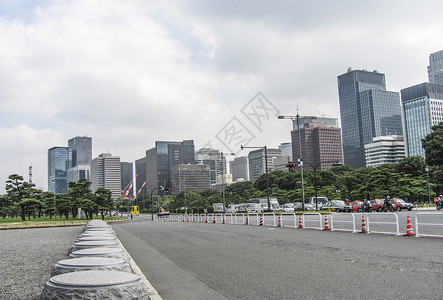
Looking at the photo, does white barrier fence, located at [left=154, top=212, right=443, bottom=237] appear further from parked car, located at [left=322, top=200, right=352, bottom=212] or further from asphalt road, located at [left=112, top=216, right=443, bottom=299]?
parked car, located at [left=322, top=200, right=352, bottom=212]

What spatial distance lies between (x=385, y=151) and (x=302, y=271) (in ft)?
593

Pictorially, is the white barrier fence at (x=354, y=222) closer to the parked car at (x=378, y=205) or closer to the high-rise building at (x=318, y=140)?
the parked car at (x=378, y=205)

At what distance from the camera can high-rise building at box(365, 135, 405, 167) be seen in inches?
6885

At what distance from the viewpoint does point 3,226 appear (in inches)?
1588

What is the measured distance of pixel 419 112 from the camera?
578 feet

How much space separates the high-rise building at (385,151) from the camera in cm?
17488

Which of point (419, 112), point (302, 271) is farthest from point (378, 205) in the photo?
point (419, 112)

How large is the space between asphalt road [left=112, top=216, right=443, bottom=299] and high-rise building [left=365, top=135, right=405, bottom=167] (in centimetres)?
17294

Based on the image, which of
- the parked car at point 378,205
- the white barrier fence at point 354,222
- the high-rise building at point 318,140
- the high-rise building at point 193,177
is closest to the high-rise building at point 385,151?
the high-rise building at point 318,140

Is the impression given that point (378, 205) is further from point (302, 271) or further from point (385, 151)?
point (385, 151)

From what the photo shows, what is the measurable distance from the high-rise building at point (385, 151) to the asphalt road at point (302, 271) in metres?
173

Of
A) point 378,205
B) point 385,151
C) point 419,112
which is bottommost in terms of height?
point 378,205

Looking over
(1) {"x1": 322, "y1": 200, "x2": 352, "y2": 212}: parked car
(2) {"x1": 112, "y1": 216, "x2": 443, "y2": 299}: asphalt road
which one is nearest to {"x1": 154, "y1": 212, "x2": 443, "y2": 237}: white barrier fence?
(2) {"x1": 112, "y1": 216, "x2": 443, "y2": 299}: asphalt road

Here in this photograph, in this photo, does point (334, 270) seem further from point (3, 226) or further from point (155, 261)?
point (3, 226)
